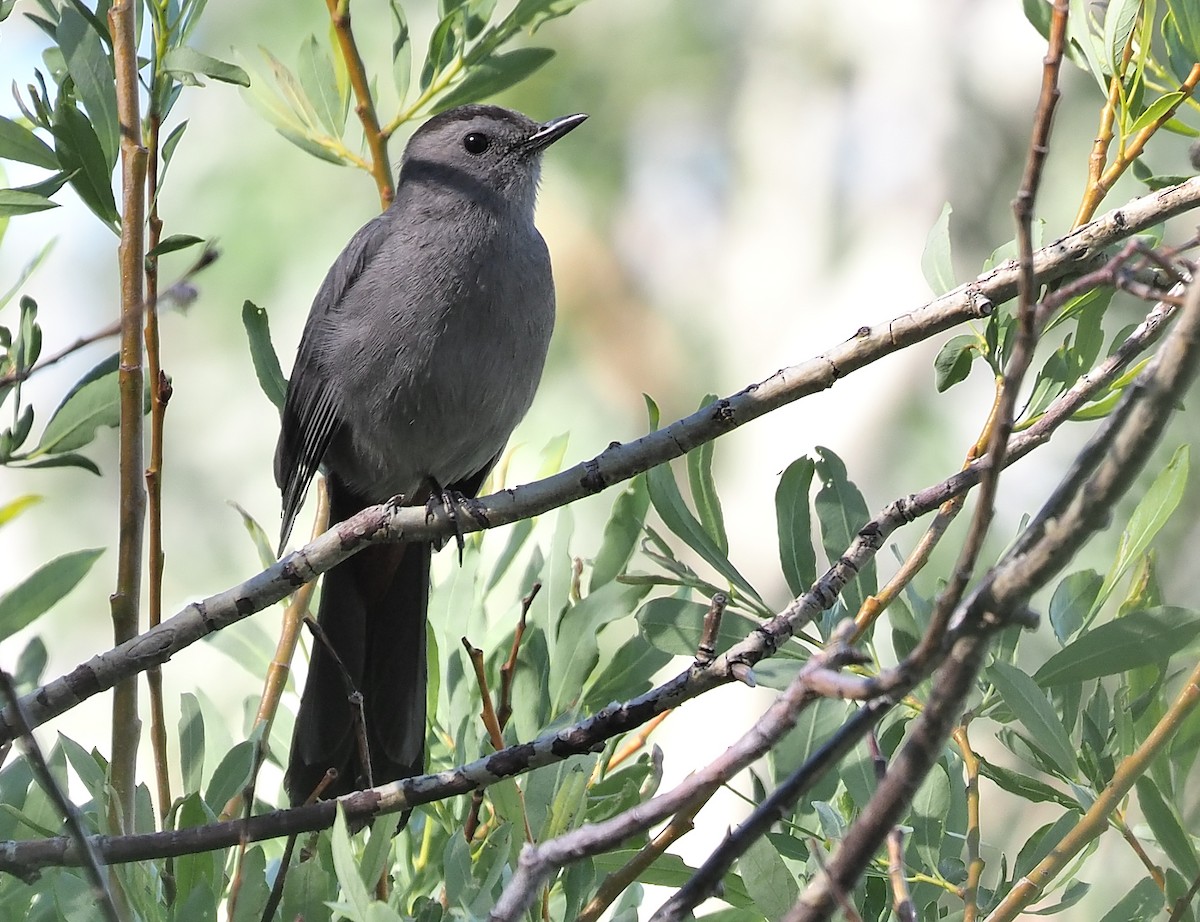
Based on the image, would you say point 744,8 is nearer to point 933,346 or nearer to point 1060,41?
point 933,346

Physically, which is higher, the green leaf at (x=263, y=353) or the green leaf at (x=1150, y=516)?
the green leaf at (x=263, y=353)

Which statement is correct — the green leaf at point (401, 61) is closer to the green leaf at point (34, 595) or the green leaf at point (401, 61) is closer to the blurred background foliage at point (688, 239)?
the green leaf at point (34, 595)

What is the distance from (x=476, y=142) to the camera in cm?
440

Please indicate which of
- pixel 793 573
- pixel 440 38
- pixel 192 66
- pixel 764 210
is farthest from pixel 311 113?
pixel 764 210

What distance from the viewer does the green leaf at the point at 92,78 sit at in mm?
2467

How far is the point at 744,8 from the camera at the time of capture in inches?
398

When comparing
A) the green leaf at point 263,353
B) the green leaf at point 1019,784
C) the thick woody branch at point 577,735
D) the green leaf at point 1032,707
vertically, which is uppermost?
the green leaf at point 263,353

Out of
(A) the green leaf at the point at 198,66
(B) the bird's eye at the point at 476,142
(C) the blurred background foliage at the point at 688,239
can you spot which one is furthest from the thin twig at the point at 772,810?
(C) the blurred background foliage at the point at 688,239

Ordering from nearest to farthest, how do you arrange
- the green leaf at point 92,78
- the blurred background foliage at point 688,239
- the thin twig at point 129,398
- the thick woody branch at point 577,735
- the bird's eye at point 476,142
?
the thick woody branch at point 577,735
the thin twig at point 129,398
the green leaf at point 92,78
the bird's eye at point 476,142
the blurred background foliage at point 688,239

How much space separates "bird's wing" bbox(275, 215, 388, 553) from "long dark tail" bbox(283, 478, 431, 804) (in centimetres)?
13

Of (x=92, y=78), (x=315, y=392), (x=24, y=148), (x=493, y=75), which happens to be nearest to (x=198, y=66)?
(x=92, y=78)

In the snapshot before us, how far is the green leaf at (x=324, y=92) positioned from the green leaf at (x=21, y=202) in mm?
751

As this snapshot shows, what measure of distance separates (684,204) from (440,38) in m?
7.63

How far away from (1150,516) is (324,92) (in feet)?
6.47
